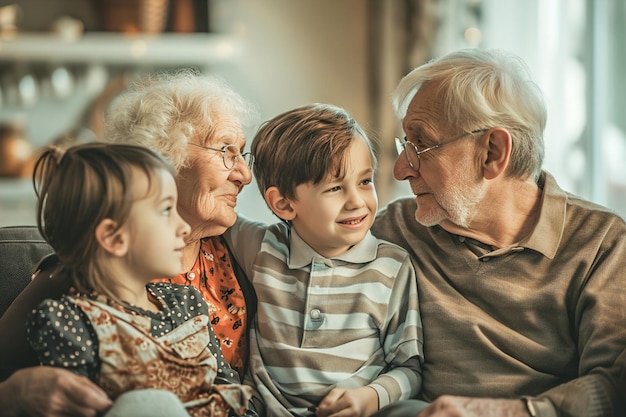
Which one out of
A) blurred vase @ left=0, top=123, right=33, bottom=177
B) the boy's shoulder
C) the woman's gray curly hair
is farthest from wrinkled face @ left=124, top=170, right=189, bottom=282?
blurred vase @ left=0, top=123, right=33, bottom=177

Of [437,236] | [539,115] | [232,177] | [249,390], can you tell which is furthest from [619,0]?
[249,390]

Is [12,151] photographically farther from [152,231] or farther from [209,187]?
[152,231]

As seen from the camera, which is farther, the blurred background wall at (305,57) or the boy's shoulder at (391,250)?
the blurred background wall at (305,57)

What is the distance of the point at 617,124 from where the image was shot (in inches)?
142

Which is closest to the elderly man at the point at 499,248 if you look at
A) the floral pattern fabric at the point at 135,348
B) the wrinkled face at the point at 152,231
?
the floral pattern fabric at the point at 135,348

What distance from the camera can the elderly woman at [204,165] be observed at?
187 centimetres

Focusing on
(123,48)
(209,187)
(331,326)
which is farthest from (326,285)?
(123,48)

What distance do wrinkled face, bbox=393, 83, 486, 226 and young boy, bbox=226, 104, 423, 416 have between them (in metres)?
0.13

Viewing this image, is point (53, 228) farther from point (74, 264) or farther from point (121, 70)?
point (121, 70)

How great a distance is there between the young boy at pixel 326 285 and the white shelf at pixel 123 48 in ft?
10.5

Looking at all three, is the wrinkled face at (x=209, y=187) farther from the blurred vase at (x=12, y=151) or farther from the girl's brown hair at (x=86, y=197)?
the blurred vase at (x=12, y=151)

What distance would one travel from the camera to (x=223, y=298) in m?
1.92

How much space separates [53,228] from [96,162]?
0.15 meters

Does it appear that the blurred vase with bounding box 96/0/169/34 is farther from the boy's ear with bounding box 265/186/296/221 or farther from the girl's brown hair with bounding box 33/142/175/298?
the girl's brown hair with bounding box 33/142/175/298
